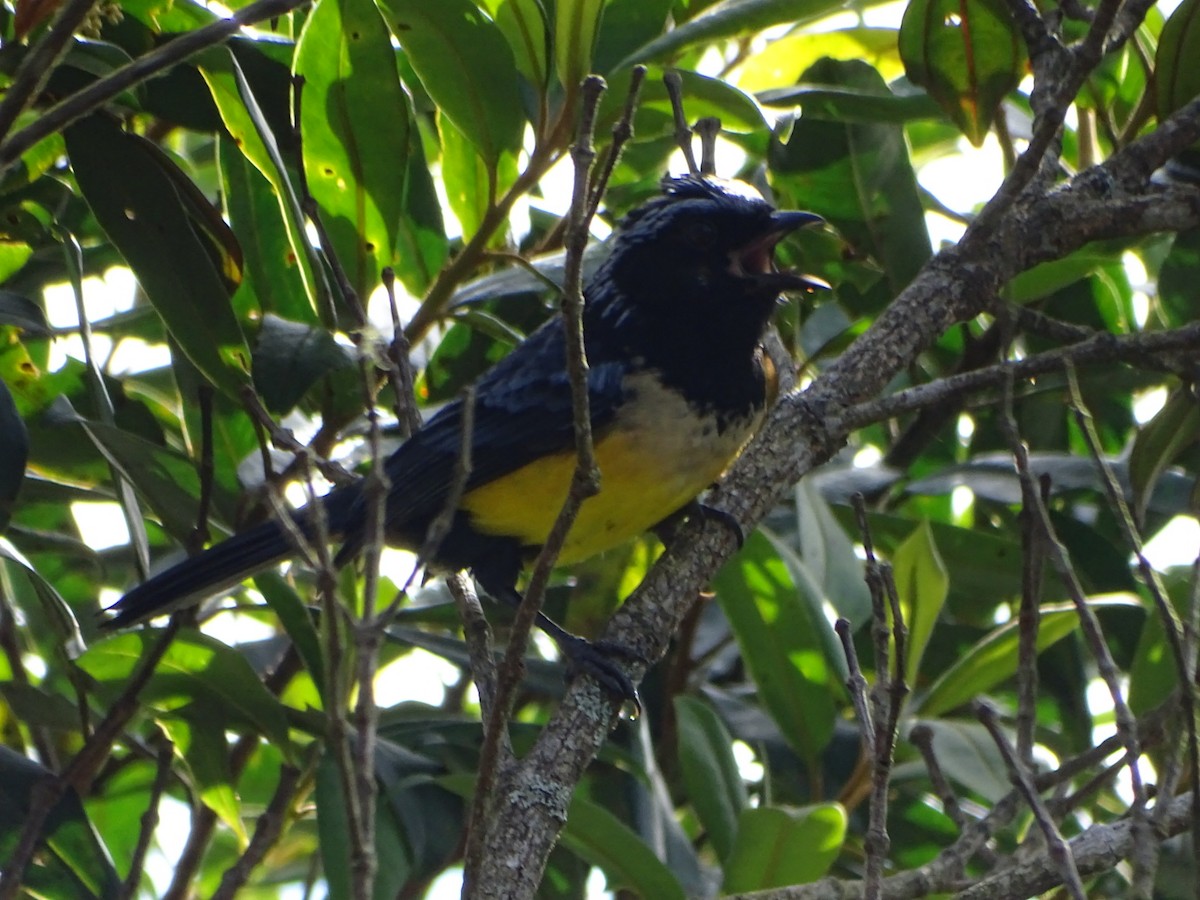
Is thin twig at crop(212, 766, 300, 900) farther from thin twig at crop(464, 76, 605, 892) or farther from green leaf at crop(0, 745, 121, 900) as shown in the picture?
thin twig at crop(464, 76, 605, 892)

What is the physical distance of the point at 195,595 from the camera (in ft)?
10.0

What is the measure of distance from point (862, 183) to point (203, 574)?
176 cm

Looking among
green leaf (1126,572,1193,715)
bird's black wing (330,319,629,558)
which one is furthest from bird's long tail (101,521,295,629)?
green leaf (1126,572,1193,715)

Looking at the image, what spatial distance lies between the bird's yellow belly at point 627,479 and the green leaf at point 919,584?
0.49 meters

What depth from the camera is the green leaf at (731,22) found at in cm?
303

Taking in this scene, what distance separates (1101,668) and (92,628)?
2224 mm

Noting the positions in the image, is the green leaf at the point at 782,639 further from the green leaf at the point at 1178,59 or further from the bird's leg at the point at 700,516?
the green leaf at the point at 1178,59

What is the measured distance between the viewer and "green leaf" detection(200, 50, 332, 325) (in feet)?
9.11

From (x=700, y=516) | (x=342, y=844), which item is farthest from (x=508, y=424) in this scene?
(x=342, y=844)

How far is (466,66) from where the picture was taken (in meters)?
3.00

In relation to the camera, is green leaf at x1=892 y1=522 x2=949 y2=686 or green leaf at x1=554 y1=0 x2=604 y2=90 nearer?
green leaf at x1=554 y1=0 x2=604 y2=90

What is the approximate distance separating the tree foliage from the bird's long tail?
0.09 m

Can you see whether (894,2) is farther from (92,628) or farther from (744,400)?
(92,628)

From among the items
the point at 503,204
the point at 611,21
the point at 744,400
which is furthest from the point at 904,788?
the point at 611,21
